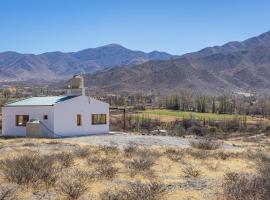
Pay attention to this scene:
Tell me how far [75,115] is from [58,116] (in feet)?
5.48

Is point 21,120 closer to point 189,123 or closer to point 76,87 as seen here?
point 76,87

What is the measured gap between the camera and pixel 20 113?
129 ft

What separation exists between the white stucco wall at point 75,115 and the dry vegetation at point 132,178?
49.8ft

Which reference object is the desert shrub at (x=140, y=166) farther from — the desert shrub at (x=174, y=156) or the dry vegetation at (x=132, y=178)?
the desert shrub at (x=174, y=156)

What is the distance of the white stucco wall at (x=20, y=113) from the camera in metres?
38.1

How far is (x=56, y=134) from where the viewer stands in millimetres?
38094

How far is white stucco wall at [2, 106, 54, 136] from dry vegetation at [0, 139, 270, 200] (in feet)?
50.1

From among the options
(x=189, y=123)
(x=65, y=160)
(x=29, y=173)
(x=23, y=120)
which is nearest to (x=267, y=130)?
(x=189, y=123)

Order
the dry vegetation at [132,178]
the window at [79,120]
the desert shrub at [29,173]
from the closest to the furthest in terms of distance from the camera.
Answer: the dry vegetation at [132,178], the desert shrub at [29,173], the window at [79,120]

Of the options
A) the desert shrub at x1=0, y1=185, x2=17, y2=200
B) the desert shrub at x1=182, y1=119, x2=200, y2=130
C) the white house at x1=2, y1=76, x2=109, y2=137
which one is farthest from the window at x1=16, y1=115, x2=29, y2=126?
the desert shrub at x1=0, y1=185, x2=17, y2=200

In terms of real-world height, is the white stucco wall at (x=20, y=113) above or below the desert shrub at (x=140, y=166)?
above

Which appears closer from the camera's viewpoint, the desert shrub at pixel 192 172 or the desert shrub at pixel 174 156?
the desert shrub at pixel 192 172

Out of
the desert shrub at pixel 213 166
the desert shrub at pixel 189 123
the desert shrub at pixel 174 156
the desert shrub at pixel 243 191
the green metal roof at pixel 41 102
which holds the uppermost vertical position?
the green metal roof at pixel 41 102

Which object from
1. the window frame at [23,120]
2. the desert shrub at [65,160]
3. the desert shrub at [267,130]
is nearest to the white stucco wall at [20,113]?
the window frame at [23,120]
